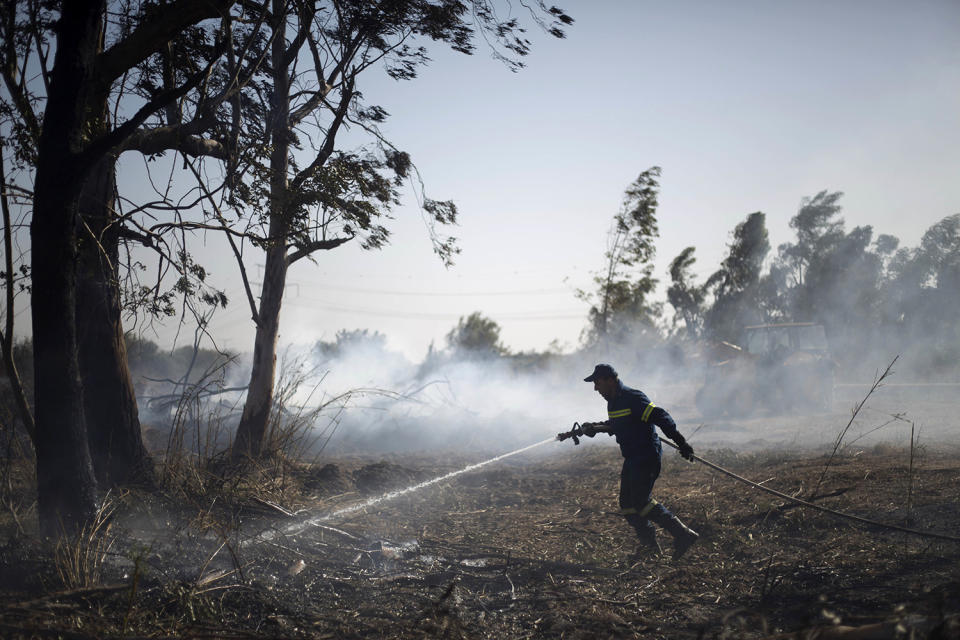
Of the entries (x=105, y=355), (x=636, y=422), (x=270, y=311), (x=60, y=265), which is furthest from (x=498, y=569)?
(x=270, y=311)

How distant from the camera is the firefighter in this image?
516 cm

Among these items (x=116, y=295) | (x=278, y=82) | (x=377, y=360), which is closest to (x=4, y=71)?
(x=116, y=295)

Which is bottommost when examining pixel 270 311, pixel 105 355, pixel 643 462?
pixel 643 462

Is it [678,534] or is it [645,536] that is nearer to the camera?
[678,534]

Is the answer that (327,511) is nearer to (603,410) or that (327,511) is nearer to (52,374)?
(52,374)

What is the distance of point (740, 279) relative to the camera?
121 ft

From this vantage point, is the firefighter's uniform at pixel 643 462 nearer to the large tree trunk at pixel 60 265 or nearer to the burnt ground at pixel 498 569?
the burnt ground at pixel 498 569

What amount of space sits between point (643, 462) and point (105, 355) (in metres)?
5.65

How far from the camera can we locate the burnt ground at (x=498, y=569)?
3.49 m

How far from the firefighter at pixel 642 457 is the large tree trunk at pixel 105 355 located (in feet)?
16.3

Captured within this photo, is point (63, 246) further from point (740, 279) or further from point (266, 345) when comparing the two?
point (740, 279)

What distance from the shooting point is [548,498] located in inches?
314

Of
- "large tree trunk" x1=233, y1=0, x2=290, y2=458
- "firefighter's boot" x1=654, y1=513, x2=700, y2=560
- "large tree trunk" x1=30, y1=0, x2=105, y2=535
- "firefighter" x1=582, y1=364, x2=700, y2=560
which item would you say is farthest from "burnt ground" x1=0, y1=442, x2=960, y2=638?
"large tree trunk" x1=233, y1=0, x2=290, y2=458

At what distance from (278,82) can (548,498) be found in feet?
24.7
